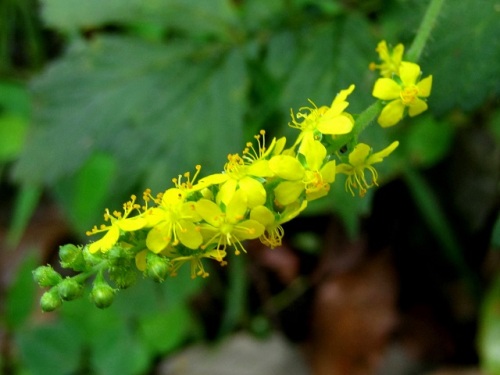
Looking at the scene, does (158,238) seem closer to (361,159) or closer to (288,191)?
(288,191)

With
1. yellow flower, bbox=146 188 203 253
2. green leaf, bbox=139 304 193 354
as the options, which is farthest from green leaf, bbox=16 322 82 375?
yellow flower, bbox=146 188 203 253

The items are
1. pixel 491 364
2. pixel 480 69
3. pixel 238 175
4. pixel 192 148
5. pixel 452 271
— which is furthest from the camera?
pixel 452 271

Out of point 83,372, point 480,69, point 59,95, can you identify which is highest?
point 59,95

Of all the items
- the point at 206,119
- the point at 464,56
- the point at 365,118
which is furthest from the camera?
the point at 206,119

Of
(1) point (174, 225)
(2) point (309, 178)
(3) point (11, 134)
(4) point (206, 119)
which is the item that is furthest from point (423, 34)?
(3) point (11, 134)

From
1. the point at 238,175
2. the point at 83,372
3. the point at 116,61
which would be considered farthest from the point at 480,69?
the point at 83,372

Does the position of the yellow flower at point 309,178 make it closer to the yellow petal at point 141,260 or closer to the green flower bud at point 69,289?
the yellow petal at point 141,260

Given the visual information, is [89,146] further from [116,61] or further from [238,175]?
[238,175]
